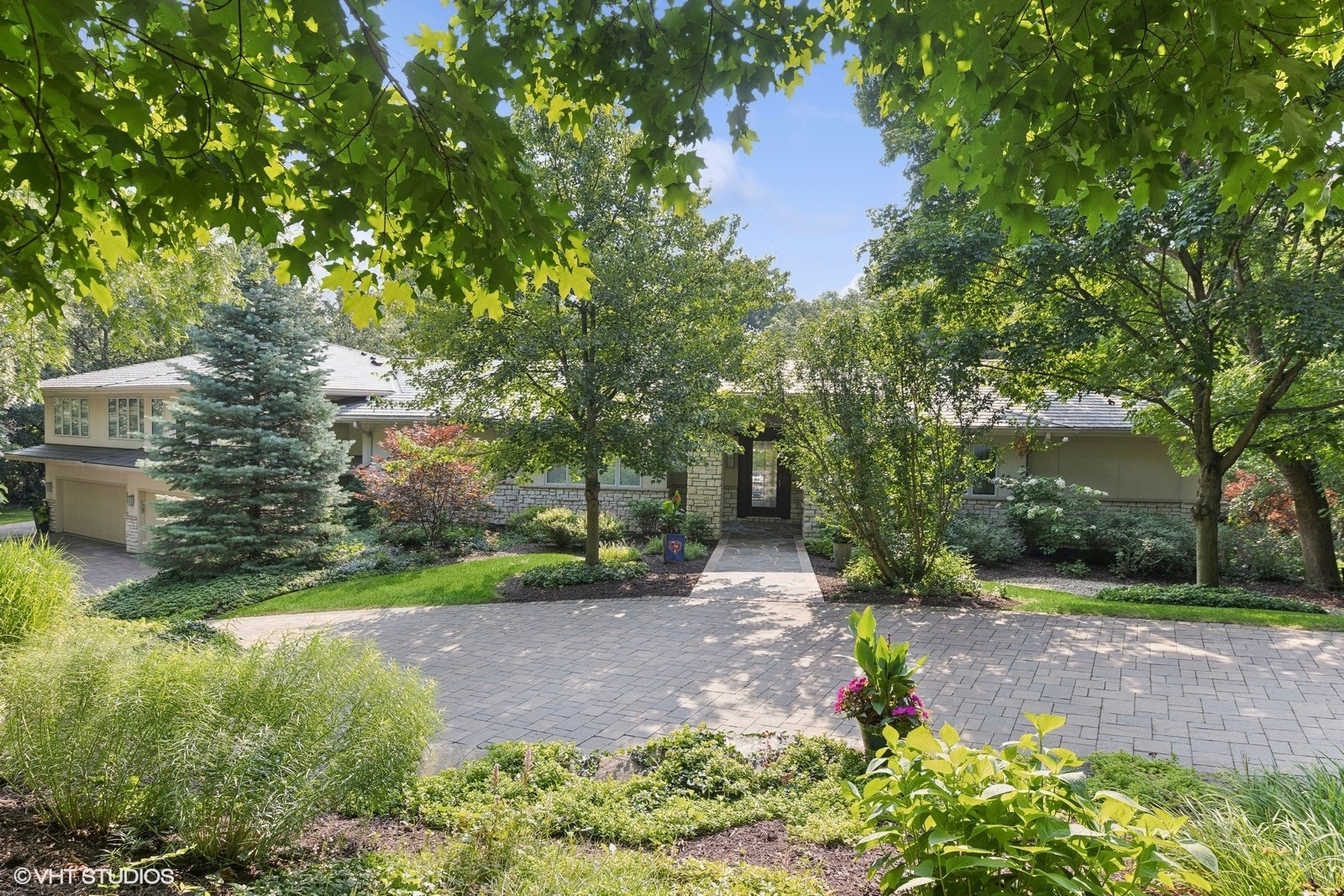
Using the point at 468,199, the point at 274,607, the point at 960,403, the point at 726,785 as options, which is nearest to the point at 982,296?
the point at 960,403

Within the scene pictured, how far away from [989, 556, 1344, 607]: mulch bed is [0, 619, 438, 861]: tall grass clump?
11.4 m

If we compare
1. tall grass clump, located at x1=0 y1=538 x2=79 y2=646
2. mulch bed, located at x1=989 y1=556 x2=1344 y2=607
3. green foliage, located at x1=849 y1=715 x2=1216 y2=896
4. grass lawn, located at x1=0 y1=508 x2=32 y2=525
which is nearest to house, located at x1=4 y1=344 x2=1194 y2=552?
mulch bed, located at x1=989 y1=556 x2=1344 y2=607

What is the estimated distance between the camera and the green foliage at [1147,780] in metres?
3.81

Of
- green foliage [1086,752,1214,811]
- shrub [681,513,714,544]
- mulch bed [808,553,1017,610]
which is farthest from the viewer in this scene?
shrub [681,513,714,544]

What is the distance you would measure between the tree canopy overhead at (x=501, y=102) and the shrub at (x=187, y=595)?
9.13 metres

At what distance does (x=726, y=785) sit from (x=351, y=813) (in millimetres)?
2161

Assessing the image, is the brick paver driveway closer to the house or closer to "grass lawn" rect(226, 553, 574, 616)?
"grass lawn" rect(226, 553, 574, 616)

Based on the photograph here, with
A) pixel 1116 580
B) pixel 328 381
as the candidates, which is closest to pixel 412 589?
pixel 328 381

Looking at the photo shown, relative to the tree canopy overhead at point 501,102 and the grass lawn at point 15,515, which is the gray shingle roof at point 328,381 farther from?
the tree canopy overhead at point 501,102

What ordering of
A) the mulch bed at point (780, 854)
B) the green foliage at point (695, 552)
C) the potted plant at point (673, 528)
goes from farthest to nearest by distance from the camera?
the green foliage at point (695, 552), the potted plant at point (673, 528), the mulch bed at point (780, 854)

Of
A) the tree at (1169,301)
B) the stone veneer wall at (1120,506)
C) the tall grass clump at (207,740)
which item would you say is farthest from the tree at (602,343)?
the stone veneer wall at (1120,506)

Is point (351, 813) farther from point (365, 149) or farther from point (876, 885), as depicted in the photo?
point (365, 149)

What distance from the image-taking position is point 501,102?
10.4 feet

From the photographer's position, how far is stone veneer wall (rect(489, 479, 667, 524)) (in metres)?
17.7
